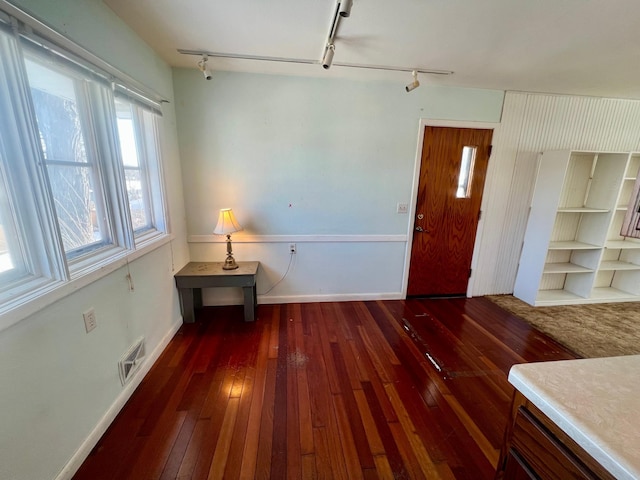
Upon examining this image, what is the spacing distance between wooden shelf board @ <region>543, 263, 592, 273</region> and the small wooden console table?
340 centimetres

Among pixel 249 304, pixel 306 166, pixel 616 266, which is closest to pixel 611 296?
pixel 616 266

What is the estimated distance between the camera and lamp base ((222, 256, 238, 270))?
8.75 feet

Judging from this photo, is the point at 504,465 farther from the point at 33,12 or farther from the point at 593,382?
the point at 33,12

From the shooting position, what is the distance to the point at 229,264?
8.82ft

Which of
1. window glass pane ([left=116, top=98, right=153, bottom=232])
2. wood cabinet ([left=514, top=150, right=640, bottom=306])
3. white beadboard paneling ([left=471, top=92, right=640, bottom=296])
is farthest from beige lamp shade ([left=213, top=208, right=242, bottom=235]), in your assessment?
wood cabinet ([left=514, top=150, right=640, bottom=306])

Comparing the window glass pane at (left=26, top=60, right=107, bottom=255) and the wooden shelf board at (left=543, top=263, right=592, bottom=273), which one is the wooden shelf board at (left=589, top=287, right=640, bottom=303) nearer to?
the wooden shelf board at (left=543, top=263, right=592, bottom=273)

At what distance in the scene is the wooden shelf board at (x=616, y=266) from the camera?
3.11m

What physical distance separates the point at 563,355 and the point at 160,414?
3.17m

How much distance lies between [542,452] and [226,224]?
8.21 ft

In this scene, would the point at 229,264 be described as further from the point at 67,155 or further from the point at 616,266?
the point at 616,266

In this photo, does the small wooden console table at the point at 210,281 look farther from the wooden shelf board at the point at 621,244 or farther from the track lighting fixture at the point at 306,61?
the wooden shelf board at the point at 621,244

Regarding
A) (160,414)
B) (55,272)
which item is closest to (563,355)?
(160,414)

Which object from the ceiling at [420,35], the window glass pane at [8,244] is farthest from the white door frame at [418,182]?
the window glass pane at [8,244]

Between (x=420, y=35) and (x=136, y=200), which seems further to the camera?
(x=136, y=200)
